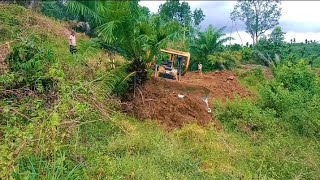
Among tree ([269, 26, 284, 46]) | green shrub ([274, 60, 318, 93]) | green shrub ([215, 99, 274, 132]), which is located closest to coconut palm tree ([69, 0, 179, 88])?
green shrub ([215, 99, 274, 132])

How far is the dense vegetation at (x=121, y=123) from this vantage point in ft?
14.7

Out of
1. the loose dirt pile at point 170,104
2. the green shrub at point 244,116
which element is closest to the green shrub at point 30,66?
the loose dirt pile at point 170,104

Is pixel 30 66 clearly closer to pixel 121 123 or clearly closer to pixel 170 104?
pixel 121 123

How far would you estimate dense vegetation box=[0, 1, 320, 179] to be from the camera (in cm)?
447

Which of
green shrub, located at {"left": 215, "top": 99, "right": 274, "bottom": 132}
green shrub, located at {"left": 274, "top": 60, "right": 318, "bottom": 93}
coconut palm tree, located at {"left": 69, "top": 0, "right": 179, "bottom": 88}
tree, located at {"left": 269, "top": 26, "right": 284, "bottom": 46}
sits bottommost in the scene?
green shrub, located at {"left": 215, "top": 99, "right": 274, "bottom": 132}

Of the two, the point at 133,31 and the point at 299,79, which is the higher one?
the point at 133,31

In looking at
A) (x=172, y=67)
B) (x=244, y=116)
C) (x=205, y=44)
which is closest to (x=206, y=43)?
(x=205, y=44)

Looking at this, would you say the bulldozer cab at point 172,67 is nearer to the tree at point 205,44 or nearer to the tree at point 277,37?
the tree at point 205,44

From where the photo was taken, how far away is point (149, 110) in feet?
27.1

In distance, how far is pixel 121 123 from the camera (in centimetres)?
709

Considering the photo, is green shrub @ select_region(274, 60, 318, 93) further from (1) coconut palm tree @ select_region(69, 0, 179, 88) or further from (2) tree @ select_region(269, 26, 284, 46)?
(2) tree @ select_region(269, 26, 284, 46)

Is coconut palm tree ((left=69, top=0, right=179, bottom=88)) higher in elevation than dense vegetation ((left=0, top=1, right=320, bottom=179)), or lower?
higher

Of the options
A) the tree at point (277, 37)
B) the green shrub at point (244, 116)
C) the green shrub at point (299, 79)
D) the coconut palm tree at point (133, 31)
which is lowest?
the green shrub at point (244, 116)

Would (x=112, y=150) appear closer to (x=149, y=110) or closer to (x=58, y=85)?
(x=58, y=85)
